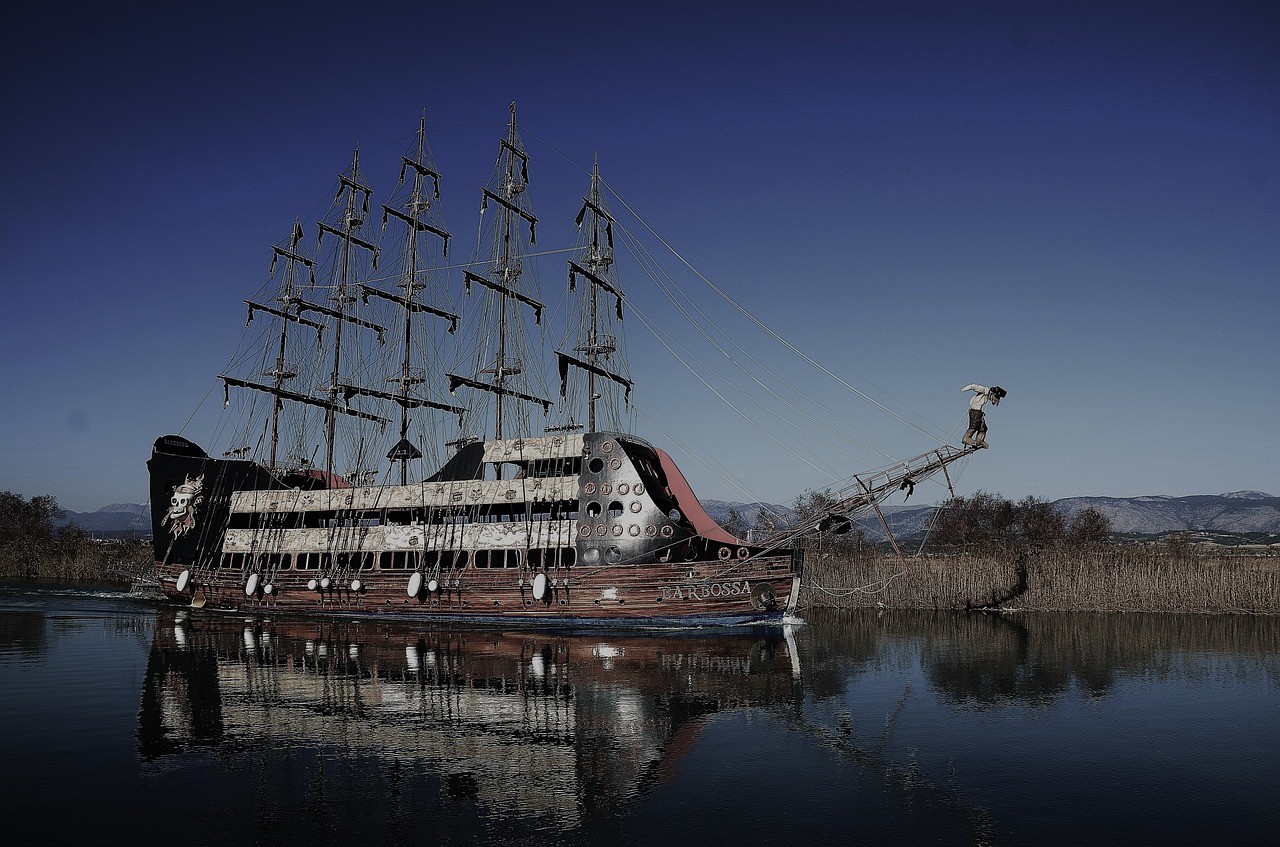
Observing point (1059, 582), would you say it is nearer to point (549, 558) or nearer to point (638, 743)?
point (549, 558)

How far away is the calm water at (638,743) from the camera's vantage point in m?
11.6

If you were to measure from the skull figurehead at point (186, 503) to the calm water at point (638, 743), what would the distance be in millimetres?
17308

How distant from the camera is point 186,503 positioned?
Result: 45.7m

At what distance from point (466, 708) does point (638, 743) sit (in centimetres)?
463

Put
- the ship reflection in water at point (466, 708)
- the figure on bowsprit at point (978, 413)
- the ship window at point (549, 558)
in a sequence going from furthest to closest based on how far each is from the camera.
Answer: the ship window at point (549, 558), the figure on bowsprit at point (978, 413), the ship reflection in water at point (466, 708)

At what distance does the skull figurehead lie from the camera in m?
45.7

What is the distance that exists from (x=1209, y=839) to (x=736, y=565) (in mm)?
21598

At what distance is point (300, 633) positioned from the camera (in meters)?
34.2

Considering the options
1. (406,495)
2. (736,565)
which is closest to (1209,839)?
(736,565)

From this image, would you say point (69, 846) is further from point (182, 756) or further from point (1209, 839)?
point (1209, 839)

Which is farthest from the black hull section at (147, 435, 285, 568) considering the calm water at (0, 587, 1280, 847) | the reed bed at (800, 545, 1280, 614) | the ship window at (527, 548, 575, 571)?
the reed bed at (800, 545, 1280, 614)

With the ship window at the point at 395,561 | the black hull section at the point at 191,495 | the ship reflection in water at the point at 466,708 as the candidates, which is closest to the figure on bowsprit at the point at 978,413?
the ship reflection in water at the point at 466,708

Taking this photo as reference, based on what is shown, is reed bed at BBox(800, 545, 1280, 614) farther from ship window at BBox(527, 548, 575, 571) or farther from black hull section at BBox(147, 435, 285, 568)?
black hull section at BBox(147, 435, 285, 568)

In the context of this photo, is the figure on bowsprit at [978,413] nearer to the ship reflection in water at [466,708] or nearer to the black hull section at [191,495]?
the ship reflection in water at [466,708]
